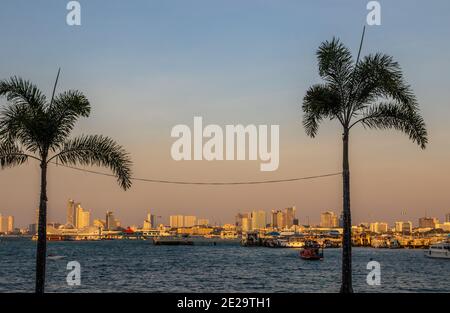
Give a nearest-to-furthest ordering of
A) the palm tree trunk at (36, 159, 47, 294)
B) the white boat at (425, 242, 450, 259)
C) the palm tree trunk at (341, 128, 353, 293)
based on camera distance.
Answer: the palm tree trunk at (36, 159, 47, 294)
the palm tree trunk at (341, 128, 353, 293)
the white boat at (425, 242, 450, 259)

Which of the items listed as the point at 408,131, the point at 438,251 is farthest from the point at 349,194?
the point at 438,251

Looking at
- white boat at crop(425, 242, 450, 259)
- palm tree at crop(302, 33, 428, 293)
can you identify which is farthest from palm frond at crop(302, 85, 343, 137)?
white boat at crop(425, 242, 450, 259)

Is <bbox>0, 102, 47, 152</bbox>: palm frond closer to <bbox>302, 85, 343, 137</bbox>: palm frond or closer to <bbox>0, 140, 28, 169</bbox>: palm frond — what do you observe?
<bbox>0, 140, 28, 169</bbox>: palm frond

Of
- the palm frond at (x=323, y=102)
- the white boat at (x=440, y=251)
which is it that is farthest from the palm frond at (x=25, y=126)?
the white boat at (x=440, y=251)

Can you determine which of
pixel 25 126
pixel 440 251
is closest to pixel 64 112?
pixel 25 126

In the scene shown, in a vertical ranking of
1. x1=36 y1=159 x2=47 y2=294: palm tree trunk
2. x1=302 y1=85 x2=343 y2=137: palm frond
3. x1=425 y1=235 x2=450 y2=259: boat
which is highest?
x1=302 y1=85 x2=343 y2=137: palm frond

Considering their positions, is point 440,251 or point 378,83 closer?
point 378,83

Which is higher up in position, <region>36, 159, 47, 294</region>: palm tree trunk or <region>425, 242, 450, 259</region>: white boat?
<region>36, 159, 47, 294</region>: palm tree trunk

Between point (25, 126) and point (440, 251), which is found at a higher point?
point (25, 126)

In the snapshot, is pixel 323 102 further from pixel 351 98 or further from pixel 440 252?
pixel 440 252
